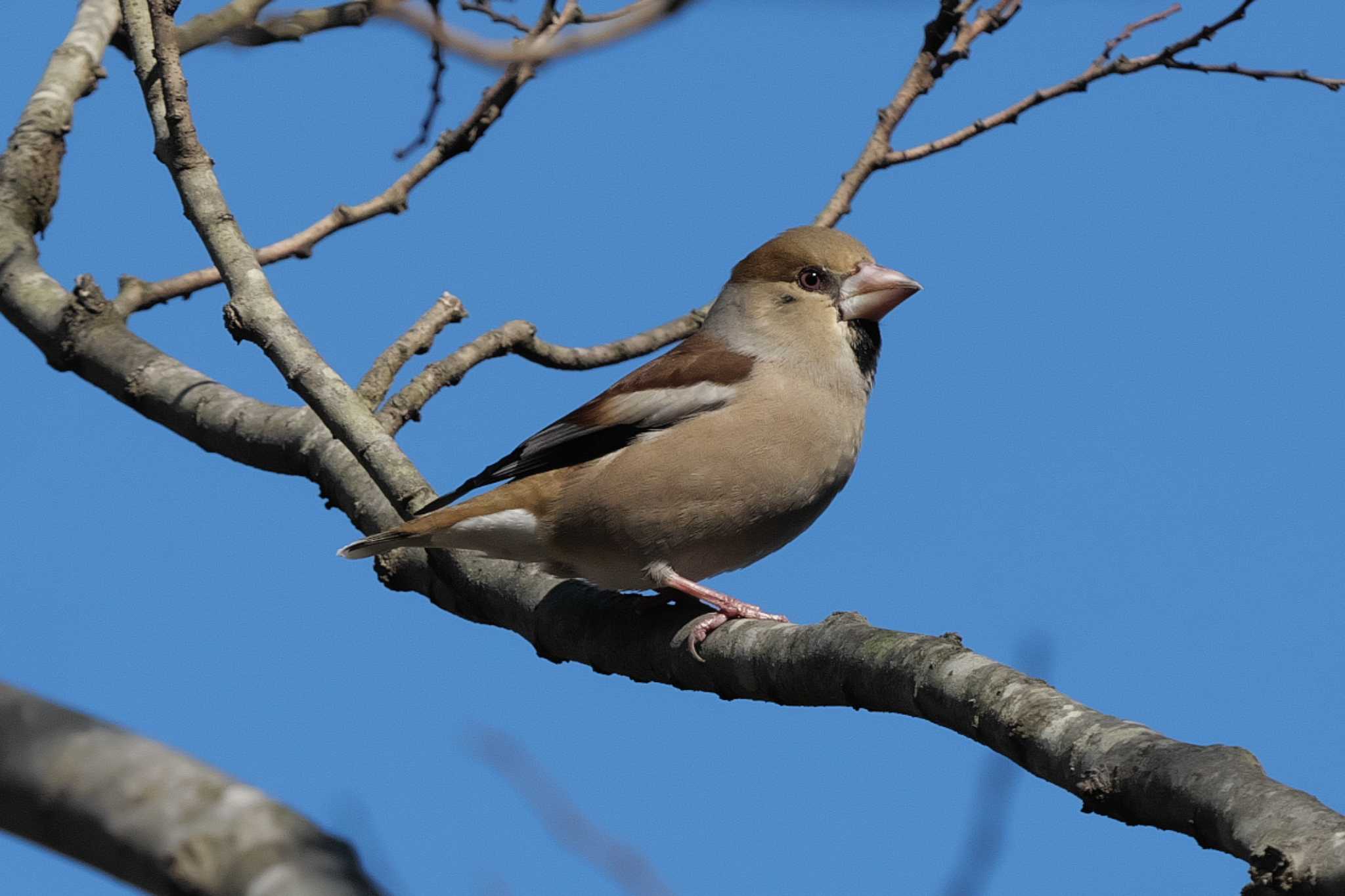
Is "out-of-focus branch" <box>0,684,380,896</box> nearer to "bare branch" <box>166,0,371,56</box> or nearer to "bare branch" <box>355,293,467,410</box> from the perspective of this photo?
"bare branch" <box>355,293,467,410</box>

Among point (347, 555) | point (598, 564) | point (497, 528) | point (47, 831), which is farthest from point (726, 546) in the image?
point (47, 831)

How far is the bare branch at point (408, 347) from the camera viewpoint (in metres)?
5.12

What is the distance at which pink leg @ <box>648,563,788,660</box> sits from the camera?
3.86m

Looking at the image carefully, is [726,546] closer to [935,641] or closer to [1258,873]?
[935,641]

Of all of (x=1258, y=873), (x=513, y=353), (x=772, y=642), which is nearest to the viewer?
(x=1258, y=873)

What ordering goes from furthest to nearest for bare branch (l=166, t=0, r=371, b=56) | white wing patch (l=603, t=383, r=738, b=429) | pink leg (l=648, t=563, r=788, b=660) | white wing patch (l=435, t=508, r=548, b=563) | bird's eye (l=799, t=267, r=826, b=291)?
bare branch (l=166, t=0, r=371, b=56) → bird's eye (l=799, t=267, r=826, b=291) → white wing patch (l=603, t=383, r=738, b=429) → white wing patch (l=435, t=508, r=548, b=563) → pink leg (l=648, t=563, r=788, b=660)

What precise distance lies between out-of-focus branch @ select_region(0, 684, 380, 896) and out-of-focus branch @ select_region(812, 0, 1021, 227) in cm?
397

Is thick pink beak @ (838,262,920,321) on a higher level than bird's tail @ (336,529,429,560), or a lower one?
higher

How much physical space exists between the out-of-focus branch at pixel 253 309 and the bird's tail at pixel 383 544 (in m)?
0.13

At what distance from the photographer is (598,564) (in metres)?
4.70

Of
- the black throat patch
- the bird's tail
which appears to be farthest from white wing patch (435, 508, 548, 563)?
the black throat patch

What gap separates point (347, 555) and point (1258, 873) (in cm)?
306

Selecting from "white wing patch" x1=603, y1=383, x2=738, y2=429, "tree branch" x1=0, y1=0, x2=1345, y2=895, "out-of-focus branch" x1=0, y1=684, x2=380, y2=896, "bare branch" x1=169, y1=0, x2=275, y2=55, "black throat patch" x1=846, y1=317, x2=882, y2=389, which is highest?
"bare branch" x1=169, y1=0, x2=275, y2=55

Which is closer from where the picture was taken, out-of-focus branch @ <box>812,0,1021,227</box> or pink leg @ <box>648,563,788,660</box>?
pink leg @ <box>648,563,788,660</box>
